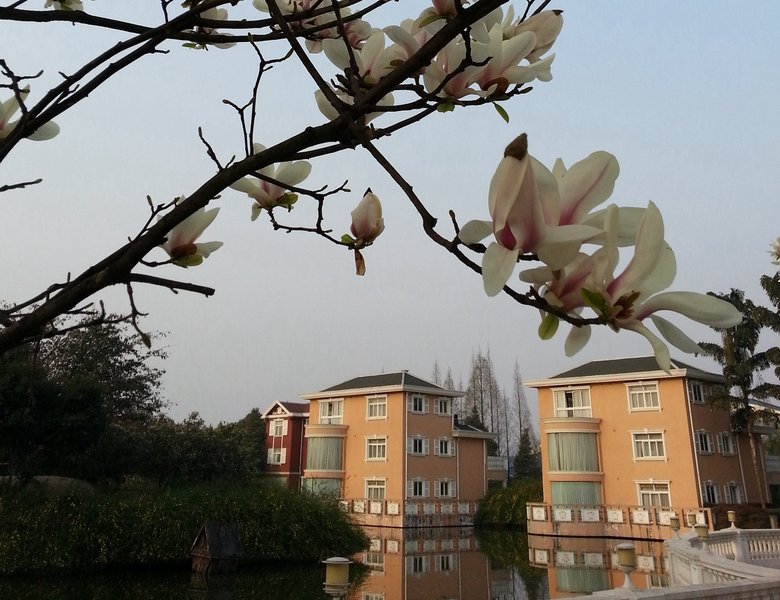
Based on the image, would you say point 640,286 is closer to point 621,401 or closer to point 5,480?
point 5,480

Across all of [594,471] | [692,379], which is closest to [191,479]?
[594,471]

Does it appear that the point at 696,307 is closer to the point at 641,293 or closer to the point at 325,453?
the point at 641,293

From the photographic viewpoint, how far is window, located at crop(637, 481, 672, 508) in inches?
615

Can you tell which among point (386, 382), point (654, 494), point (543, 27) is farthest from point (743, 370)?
point (543, 27)

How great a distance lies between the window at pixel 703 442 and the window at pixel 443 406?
7.68 meters

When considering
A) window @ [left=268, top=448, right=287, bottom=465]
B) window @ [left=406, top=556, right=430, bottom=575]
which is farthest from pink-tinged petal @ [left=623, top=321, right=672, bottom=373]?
window @ [left=268, top=448, right=287, bottom=465]

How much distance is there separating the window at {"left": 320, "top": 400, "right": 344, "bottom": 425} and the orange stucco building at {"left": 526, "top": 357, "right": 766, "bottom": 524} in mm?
7178

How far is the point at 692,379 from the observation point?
16.2m

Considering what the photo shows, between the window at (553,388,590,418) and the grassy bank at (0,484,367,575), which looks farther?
the window at (553,388,590,418)

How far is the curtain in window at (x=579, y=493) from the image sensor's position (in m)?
16.1

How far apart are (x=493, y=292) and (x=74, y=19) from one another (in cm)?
93

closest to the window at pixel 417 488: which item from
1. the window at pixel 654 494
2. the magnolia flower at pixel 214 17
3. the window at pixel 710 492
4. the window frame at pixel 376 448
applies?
the window frame at pixel 376 448

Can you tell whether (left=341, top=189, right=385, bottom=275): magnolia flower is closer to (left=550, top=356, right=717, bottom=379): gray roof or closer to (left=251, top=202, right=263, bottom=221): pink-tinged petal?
(left=251, top=202, right=263, bottom=221): pink-tinged petal

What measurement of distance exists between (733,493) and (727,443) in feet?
4.32
